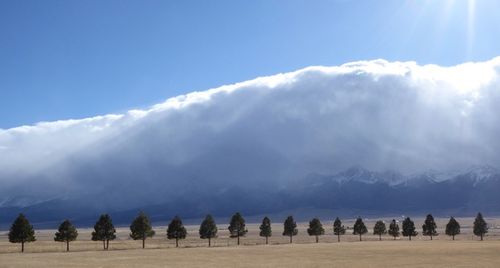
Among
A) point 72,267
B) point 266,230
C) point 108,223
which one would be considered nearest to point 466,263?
point 72,267

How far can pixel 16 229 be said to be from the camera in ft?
433

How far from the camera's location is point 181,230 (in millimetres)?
162750

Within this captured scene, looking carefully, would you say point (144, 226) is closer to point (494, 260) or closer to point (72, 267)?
point (72, 267)

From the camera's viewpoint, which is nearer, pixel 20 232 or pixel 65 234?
pixel 20 232

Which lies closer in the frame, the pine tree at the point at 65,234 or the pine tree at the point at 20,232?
the pine tree at the point at 20,232

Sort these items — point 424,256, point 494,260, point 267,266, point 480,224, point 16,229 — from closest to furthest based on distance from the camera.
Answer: point 267,266, point 494,260, point 424,256, point 16,229, point 480,224

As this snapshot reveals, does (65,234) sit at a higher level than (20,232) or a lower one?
lower

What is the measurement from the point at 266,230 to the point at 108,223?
51.8 m

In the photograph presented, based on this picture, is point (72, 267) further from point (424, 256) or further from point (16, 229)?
point (16, 229)

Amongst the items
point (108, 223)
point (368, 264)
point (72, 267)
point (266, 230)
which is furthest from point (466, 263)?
point (266, 230)

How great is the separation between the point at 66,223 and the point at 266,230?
62.4m

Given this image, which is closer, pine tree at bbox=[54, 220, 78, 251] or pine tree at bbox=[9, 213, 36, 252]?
pine tree at bbox=[9, 213, 36, 252]

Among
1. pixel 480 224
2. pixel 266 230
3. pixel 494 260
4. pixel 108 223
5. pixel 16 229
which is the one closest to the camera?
pixel 494 260

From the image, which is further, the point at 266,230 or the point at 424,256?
the point at 266,230
